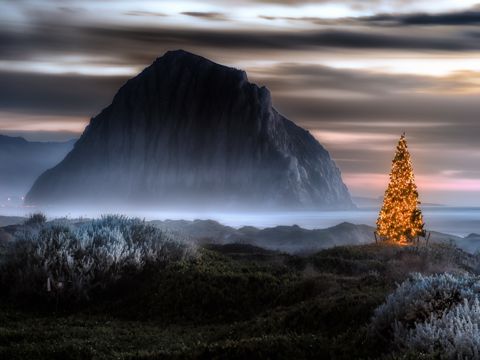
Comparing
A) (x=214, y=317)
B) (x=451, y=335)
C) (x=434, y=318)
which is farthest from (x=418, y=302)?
(x=214, y=317)

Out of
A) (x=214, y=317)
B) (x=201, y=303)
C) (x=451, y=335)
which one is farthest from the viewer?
(x=201, y=303)

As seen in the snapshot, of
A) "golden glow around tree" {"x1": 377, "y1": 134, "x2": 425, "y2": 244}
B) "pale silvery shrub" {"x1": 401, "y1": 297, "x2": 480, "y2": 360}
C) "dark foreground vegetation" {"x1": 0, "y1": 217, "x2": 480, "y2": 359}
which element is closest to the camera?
"pale silvery shrub" {"x1": 401, "y1": 297, "x2": 480, "y2": 360}

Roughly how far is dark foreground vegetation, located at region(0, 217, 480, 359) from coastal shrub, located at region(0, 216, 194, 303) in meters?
0.04

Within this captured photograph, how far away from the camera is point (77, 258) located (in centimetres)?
2222

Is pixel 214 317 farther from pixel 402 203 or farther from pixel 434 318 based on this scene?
pixel 402 203

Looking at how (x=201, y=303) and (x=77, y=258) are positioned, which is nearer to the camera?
(x=201, y=303)

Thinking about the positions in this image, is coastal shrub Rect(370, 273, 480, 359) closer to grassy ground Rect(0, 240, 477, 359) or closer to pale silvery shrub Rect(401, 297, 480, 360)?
pale silvery shrub Rect(401, 297, 480, 360)

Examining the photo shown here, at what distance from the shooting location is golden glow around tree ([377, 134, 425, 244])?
126ft

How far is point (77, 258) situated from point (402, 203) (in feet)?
70.1

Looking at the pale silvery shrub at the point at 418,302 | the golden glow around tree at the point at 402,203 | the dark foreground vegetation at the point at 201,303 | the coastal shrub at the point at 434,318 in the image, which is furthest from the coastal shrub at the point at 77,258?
the golden glow around tree at the point at 402,203

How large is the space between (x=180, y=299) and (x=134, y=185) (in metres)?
174

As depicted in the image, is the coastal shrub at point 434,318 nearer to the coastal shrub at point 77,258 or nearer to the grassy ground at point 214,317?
the grassy ground at point 214,317

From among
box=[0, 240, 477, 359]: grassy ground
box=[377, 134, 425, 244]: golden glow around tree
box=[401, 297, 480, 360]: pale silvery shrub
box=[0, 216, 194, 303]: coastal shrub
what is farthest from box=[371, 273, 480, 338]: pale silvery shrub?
box=[377, 134, 425, 244]: golden glow around tree

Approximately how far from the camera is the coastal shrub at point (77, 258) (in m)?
20.9
